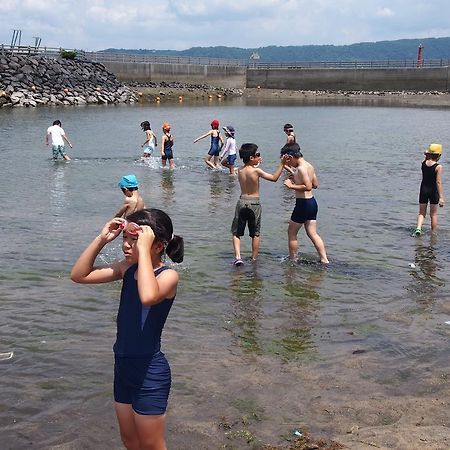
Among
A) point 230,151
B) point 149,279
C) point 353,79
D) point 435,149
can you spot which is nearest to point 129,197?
point 149,279

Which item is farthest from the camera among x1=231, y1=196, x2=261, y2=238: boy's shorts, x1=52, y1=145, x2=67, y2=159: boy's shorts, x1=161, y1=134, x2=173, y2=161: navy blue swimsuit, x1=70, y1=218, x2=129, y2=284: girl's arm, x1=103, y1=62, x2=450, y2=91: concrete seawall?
x1=103, y1=62, x2=450, y2=91: concrete seawall

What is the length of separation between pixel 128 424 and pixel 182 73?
77374 millimetres

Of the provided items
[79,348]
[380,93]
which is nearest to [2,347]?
[79,348]

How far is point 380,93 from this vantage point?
77.2 m

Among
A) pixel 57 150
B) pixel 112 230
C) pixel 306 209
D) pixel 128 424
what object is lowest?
pixel 57 150

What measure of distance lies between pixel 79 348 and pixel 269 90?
3060 inches

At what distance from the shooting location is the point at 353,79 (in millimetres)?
80875

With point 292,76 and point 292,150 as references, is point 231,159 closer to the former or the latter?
point 292,150

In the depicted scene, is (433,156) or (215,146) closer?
(433,156)

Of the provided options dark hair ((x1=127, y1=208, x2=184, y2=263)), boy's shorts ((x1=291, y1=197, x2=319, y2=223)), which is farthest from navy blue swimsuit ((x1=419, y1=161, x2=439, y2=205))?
dark hair ((x1=127, y1=208, x2=184, y2=263))

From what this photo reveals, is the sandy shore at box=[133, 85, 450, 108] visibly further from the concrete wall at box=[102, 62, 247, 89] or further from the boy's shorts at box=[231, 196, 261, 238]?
the boy's shorts at box=[231, 196, 261, 238]

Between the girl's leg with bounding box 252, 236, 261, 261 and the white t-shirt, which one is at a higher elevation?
the white t-shirt

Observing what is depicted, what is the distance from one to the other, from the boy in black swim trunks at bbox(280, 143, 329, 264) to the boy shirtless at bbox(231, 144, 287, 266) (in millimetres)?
277

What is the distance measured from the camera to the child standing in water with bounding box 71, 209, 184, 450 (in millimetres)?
3941
